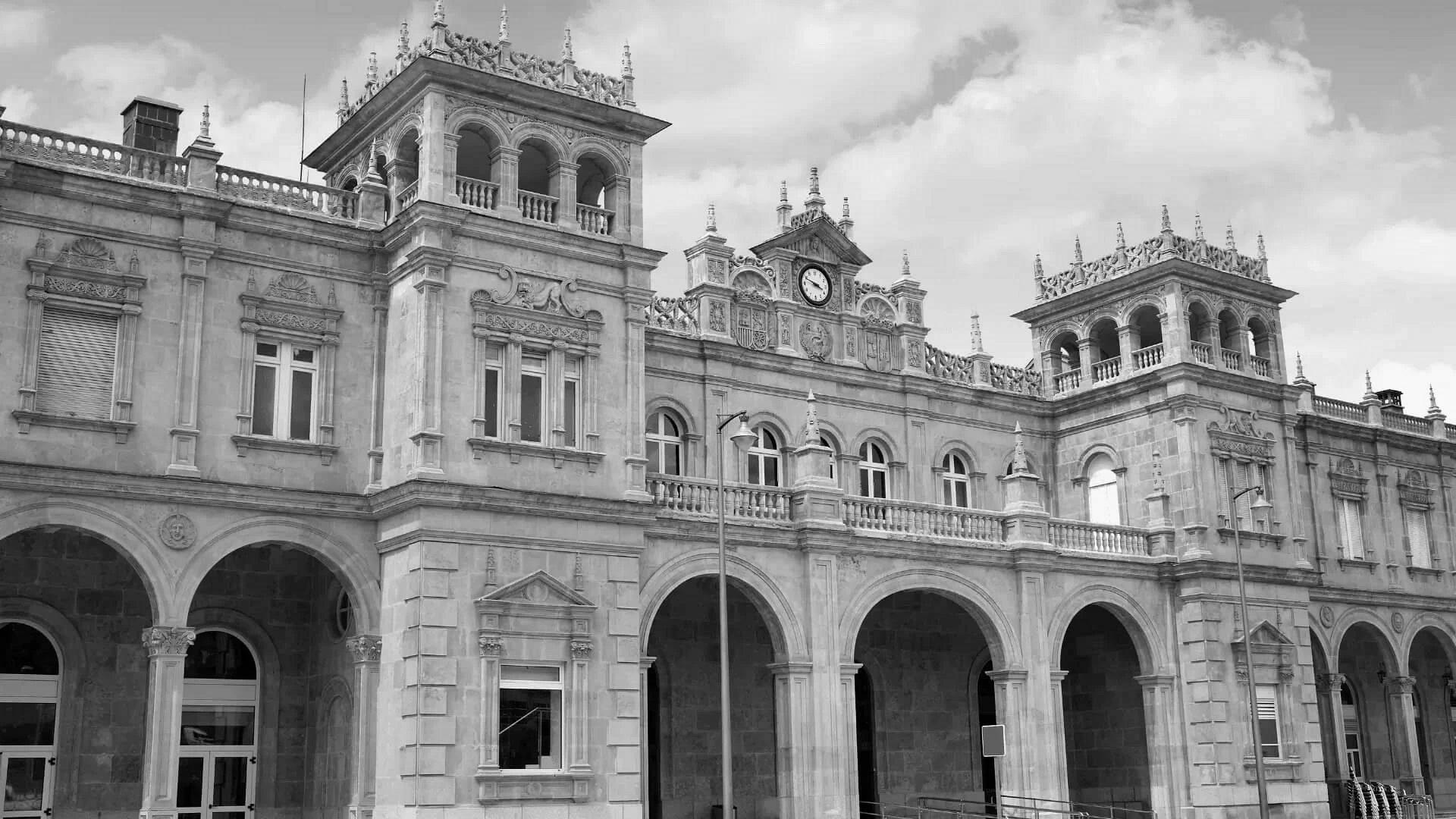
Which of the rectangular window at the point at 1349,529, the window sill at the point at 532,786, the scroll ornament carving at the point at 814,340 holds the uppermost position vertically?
the scroll ornament carving at the point at 814,340

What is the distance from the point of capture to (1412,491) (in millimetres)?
48500

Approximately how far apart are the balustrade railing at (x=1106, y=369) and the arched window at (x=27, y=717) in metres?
27.2

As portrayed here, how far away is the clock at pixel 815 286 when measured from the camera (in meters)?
38.1

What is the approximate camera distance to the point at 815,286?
1513 inches

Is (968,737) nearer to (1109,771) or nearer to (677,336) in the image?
(1109,771)

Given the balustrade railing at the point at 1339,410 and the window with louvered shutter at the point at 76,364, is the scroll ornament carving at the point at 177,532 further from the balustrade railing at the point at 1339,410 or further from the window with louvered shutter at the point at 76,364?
the balustrade railing at the point at 1339,410

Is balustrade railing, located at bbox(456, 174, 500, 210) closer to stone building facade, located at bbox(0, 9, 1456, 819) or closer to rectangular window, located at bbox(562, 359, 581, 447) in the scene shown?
stone building facade, located at bbox(0, 9, 1456, 819)

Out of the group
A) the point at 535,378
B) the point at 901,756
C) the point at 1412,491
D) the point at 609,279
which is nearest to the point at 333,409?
the point at 535,378

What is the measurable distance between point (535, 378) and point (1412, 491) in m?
32.1

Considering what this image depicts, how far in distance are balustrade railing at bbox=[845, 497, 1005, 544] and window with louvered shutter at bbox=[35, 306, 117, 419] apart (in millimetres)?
14952

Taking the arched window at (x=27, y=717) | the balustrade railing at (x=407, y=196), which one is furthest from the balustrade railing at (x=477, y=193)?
the arched window at (x=27, y=717)

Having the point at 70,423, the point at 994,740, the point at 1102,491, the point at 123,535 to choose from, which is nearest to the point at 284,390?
the point at 70,423

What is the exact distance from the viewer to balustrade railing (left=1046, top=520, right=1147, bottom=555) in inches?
1444

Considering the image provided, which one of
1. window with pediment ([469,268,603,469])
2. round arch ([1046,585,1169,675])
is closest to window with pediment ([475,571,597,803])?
window with pediment ([469,268,603,469])
